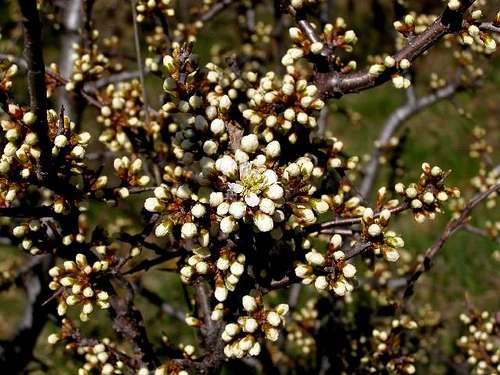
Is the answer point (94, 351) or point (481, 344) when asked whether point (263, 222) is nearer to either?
point (94, 351)

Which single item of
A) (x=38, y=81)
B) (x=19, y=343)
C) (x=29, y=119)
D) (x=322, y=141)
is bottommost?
(x=19, y=343)

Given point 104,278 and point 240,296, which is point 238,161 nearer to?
point 240,296

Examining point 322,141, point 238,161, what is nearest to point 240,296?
point 238,161

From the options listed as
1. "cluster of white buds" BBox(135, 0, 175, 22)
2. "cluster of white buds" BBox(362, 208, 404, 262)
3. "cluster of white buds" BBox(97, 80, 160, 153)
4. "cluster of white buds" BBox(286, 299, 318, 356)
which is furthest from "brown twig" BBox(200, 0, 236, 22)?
"cluster of white buds" BBox(362, 208, 404, 262)

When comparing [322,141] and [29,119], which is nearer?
[29,119]

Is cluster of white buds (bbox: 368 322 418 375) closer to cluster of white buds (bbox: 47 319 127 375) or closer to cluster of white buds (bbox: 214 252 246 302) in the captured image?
cluster of white buds (bbox: 214 252 246 302)

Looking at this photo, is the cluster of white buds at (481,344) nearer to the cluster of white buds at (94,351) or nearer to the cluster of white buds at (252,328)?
the cluster of white buds at (252,328)
